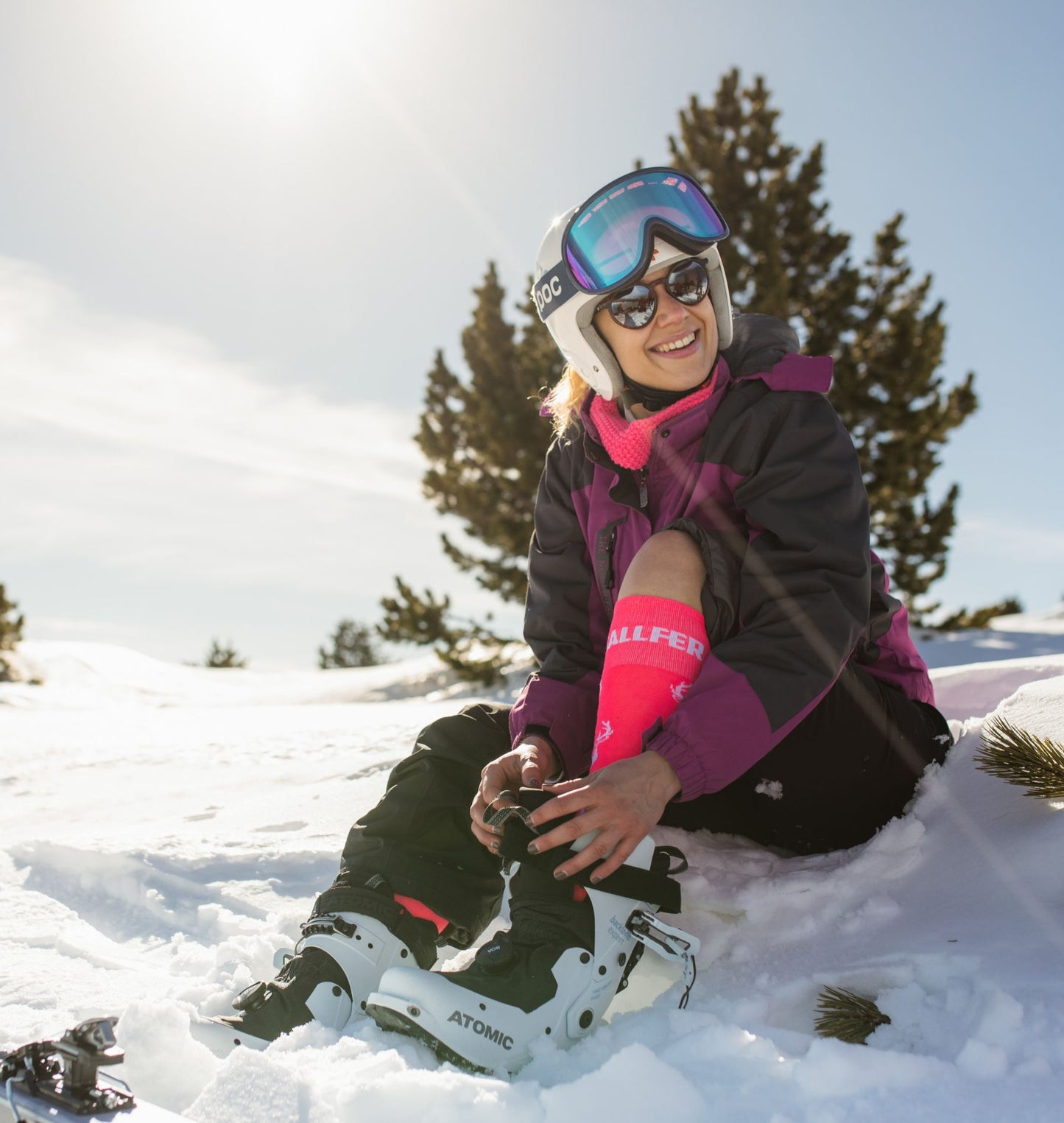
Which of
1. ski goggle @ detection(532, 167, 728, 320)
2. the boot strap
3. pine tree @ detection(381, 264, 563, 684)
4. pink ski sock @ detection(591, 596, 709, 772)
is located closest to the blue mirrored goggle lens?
ski goggle @ detection(532, 167, 728, 320)

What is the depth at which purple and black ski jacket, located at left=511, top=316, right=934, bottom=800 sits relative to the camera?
139 cm

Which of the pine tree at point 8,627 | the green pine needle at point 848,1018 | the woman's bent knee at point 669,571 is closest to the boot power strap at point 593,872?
the green pine needle at point 848,1018

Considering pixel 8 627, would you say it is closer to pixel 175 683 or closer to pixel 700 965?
pixel 175 683

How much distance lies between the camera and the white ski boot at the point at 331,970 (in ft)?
4.30

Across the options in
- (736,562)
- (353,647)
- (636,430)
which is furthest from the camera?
(353,647)

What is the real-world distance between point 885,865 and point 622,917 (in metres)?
0.57

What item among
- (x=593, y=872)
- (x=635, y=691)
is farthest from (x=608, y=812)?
(x=635, y=691)

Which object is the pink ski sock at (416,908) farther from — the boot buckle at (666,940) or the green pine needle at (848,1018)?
the green pine needle at (848,1018)

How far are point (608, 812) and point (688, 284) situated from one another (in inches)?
43.4

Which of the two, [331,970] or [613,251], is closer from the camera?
[331,970]

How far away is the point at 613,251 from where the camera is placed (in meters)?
1.81

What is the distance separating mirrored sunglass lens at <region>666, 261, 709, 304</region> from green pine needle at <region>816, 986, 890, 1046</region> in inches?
50.4

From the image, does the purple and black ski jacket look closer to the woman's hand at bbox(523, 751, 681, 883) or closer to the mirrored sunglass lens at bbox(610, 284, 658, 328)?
the woman's hand at bbox(523, 751, 681, 883)

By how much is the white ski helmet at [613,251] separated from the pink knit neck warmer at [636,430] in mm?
100
